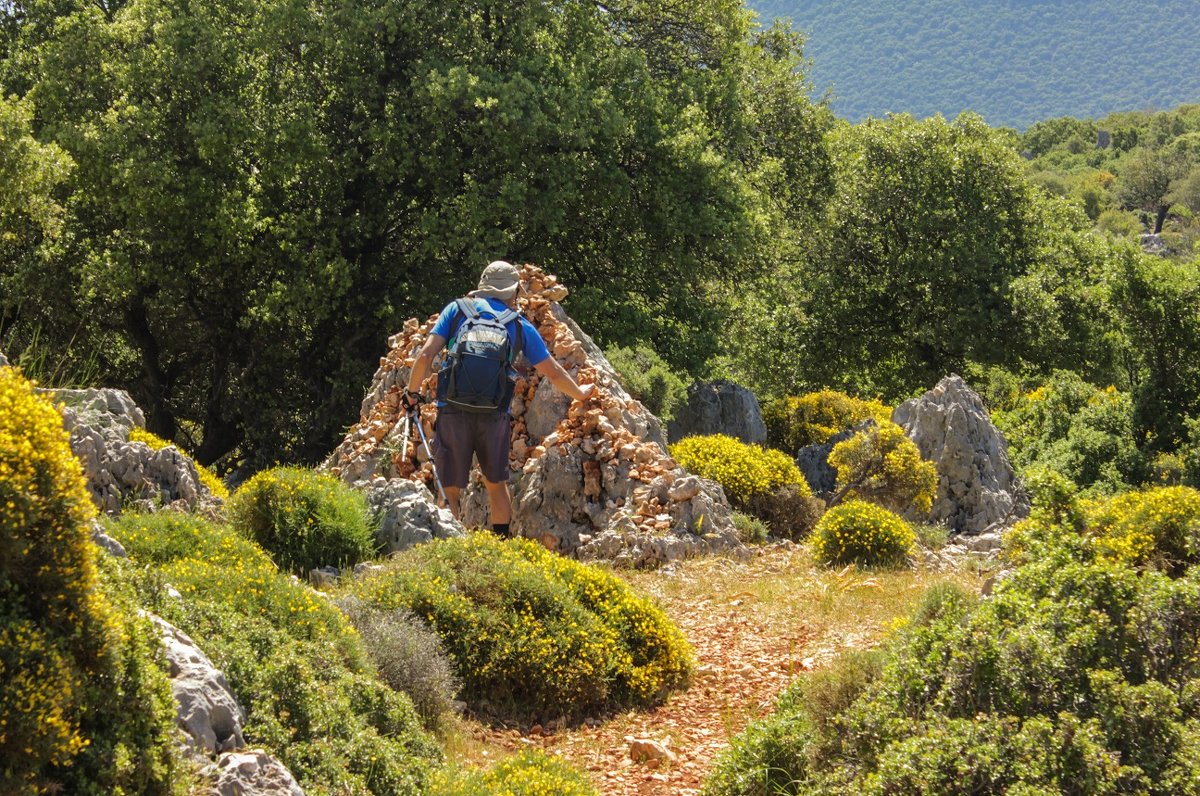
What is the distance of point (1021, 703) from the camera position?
5.96 meters

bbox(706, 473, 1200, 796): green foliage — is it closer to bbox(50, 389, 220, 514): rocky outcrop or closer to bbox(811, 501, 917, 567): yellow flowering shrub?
bbox(811, 501, 917, 567): yellow flowering shrub

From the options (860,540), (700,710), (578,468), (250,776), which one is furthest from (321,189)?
(250,776)

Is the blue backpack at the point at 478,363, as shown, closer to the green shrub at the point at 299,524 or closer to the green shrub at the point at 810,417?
the green shrub at the point at 299,524

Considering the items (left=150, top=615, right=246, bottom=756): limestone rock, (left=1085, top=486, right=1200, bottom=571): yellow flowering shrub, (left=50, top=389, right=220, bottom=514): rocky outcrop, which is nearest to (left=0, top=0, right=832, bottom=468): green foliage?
(left=50, top=389, right=220, bottom=514): rocky outcrop

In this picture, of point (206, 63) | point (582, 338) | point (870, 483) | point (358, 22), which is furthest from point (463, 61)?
point (870, 483)

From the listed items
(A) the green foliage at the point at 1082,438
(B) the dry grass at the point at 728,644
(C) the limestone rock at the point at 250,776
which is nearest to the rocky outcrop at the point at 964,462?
(A) the green foliage at the point at 1082,438

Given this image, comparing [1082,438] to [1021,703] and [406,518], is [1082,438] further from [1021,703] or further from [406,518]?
[1021,703]

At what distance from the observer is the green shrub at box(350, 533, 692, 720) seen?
8.18m

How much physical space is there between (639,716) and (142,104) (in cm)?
1708

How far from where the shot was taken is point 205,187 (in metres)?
20.9

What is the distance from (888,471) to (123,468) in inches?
368

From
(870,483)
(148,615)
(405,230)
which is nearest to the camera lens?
(148,615)

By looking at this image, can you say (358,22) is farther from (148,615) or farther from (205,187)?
(148,615)

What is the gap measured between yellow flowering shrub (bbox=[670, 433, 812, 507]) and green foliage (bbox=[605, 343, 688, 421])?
1.50 metres
